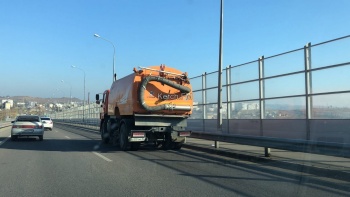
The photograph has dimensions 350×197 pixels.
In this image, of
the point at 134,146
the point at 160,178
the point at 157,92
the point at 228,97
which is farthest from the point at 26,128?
the point at 160,178

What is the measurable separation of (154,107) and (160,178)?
653cm

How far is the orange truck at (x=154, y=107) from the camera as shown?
16.2 metres

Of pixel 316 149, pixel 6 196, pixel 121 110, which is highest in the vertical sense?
pixel 121 110

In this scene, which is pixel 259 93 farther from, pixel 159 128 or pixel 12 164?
pixel 12 164

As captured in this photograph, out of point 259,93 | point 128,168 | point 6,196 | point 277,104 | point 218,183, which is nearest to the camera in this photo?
point 6,196

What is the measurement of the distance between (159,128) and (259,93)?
469 cm

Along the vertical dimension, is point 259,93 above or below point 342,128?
above

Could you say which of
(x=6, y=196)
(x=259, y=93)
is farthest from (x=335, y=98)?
(x=6, y=196)

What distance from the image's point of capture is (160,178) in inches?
388

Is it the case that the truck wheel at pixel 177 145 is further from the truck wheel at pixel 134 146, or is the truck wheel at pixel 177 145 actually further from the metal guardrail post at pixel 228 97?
the metal guardrail post at pixel 228 97

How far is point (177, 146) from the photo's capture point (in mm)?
17750

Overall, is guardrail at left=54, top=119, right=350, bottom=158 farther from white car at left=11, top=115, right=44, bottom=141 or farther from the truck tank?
white car at left=11, top=115, right=44, bottom=141

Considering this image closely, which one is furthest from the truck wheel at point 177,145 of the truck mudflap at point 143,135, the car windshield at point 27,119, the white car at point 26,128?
the car windshield at point 27,119

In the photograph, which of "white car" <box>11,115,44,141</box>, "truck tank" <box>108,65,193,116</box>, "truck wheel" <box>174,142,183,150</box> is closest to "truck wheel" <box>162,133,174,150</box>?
"truck wheel" <box>174,142,183,150</box>
